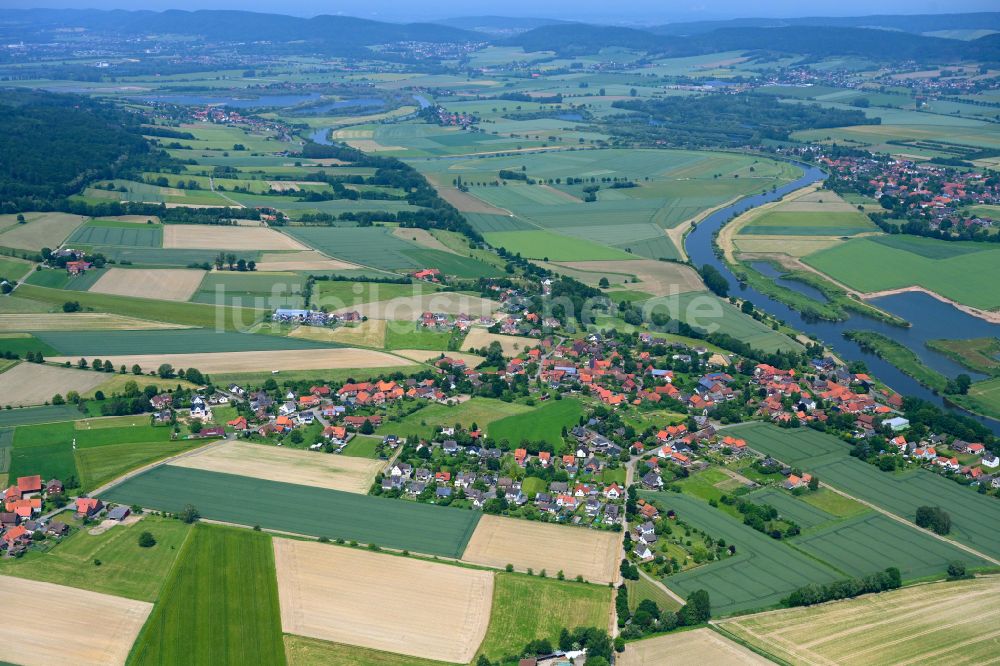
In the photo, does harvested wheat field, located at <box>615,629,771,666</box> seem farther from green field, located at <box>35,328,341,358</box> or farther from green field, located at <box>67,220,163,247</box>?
green field, located at <box>67,220,163,247</box>

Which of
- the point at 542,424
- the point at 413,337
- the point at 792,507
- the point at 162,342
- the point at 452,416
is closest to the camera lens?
the point at 792,507

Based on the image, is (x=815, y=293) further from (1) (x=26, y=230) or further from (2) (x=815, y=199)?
(1) (x=26, y=230)

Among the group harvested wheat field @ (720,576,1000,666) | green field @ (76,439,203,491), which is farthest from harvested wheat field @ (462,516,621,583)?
green field @ (76,439,203,491)

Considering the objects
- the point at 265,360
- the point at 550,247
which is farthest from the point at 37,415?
the point at 550,247

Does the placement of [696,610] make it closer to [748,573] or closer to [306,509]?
[748,573]

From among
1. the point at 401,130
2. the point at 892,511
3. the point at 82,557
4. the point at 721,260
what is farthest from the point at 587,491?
the point at 401,130

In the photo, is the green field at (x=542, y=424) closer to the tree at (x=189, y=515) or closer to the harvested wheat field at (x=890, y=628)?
the tree at (x=189, y=515)
